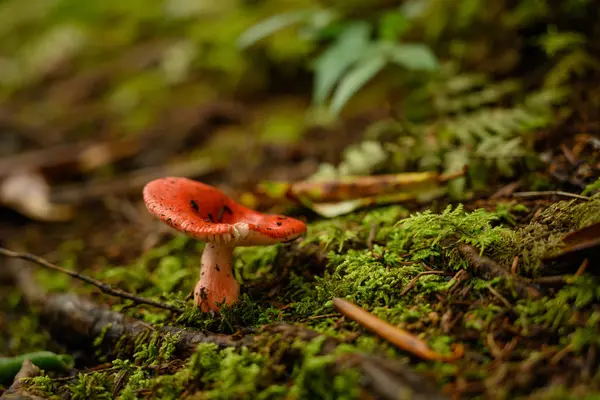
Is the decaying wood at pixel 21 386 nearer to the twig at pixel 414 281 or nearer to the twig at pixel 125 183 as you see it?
the twig at pixel 414 281

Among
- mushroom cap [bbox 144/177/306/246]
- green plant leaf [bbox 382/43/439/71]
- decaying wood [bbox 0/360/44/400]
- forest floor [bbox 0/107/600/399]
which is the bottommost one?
decaying wood [bbox 0/360/44/400]

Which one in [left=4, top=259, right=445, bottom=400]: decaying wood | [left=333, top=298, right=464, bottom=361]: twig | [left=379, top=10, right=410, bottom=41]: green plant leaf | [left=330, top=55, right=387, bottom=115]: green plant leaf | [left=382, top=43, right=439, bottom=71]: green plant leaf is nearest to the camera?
[left=4, top=259, right=445, bottom=400]: decaying wood

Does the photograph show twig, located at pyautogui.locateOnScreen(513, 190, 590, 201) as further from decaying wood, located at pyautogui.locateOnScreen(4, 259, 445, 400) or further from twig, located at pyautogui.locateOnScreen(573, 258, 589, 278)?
decaying wood, located at pyautogui.locateOnScreen(4, 259, 445, 400)

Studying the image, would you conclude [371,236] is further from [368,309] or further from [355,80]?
[355,80]

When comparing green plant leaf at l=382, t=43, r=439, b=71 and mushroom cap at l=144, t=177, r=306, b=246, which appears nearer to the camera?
mushroom cap at l=144, t=177, r=306, b=246

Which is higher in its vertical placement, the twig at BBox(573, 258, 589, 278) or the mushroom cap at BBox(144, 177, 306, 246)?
the mushroom cap at BBox(144, 177, 306, 246)

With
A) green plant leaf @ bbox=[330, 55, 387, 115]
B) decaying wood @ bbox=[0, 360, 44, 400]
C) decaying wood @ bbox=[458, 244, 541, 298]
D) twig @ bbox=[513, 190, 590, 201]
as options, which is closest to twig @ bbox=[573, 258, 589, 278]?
decaying wood @ bbox=[458, 244, 541, 298]

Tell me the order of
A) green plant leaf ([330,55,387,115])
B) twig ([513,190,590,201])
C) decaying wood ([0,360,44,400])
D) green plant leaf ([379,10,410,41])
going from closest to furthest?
decaying wood ([0,360,44,400]) → twig ([513,190,590,201]) → green plant leaf ([330,55,387,115]) → green plant leaf ([379,10,410,41])

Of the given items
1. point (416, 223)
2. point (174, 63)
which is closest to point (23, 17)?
→ point (174, 63)

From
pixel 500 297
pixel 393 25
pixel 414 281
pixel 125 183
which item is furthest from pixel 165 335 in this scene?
pixel 393 25
